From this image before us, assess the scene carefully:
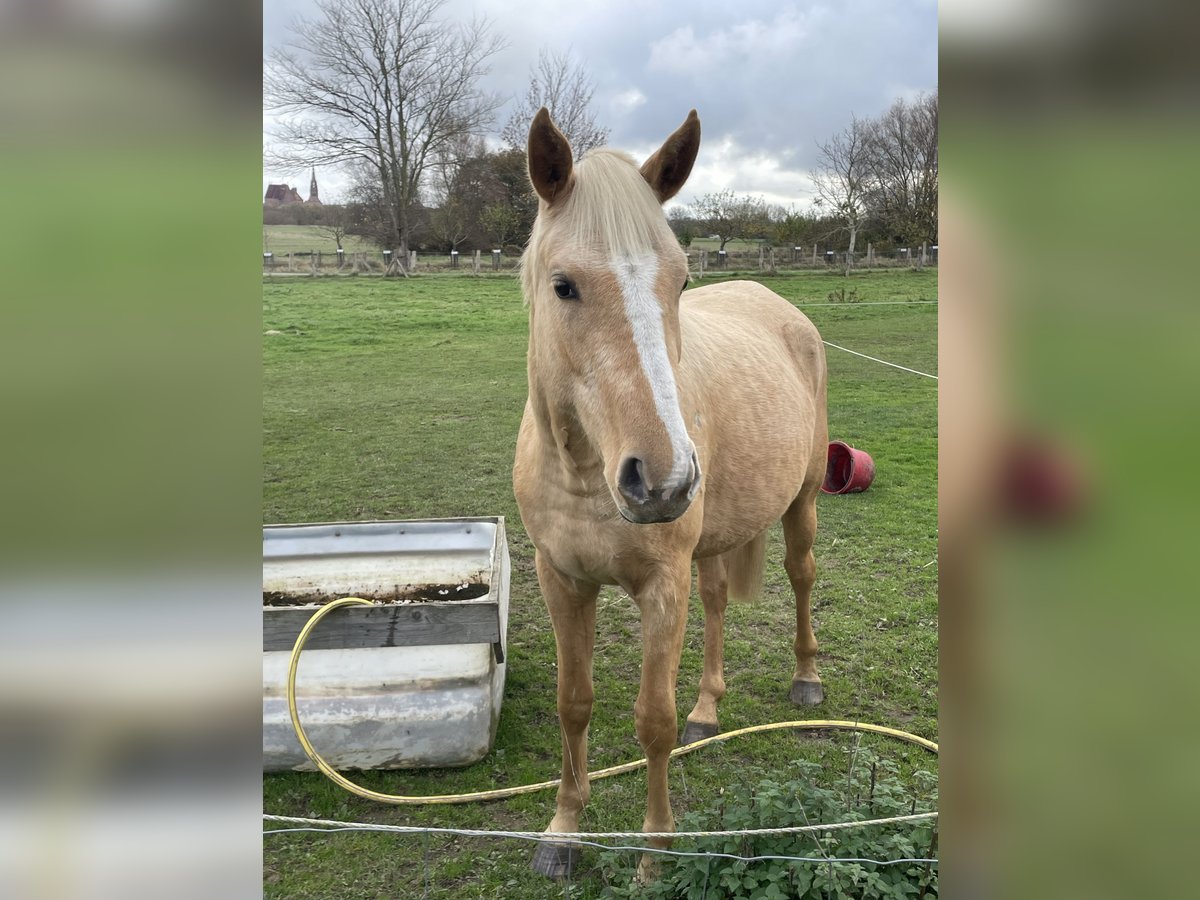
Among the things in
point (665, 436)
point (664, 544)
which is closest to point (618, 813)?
point (664, 544)

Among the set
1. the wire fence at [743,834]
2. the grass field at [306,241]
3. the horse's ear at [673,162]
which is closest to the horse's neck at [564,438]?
the horse's ear at [673,162]

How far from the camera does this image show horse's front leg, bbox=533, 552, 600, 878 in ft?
8.79

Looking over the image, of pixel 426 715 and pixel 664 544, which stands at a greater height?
pixel 664 544

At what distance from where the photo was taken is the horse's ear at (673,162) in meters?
2.01

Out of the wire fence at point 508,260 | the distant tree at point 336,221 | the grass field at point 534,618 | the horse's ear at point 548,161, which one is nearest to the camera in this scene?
the horse's ear at point 548,161

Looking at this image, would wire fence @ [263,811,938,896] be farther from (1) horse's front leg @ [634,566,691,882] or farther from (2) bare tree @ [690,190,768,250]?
(2) bare tree @ [690,190,768,250]

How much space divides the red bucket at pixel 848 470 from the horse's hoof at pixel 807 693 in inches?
125

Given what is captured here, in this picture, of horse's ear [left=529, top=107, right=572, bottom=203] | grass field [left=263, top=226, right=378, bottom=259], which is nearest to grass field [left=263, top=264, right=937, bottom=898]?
horse's ear [left=529, top=107, right=572, bottom=203]

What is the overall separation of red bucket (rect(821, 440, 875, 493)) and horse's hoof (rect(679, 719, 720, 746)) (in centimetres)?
367

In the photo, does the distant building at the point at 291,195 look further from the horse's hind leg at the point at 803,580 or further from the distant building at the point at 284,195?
the horse's hind leg at the point at 803,580

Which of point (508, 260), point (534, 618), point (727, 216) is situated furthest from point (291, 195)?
point (534, 618)
